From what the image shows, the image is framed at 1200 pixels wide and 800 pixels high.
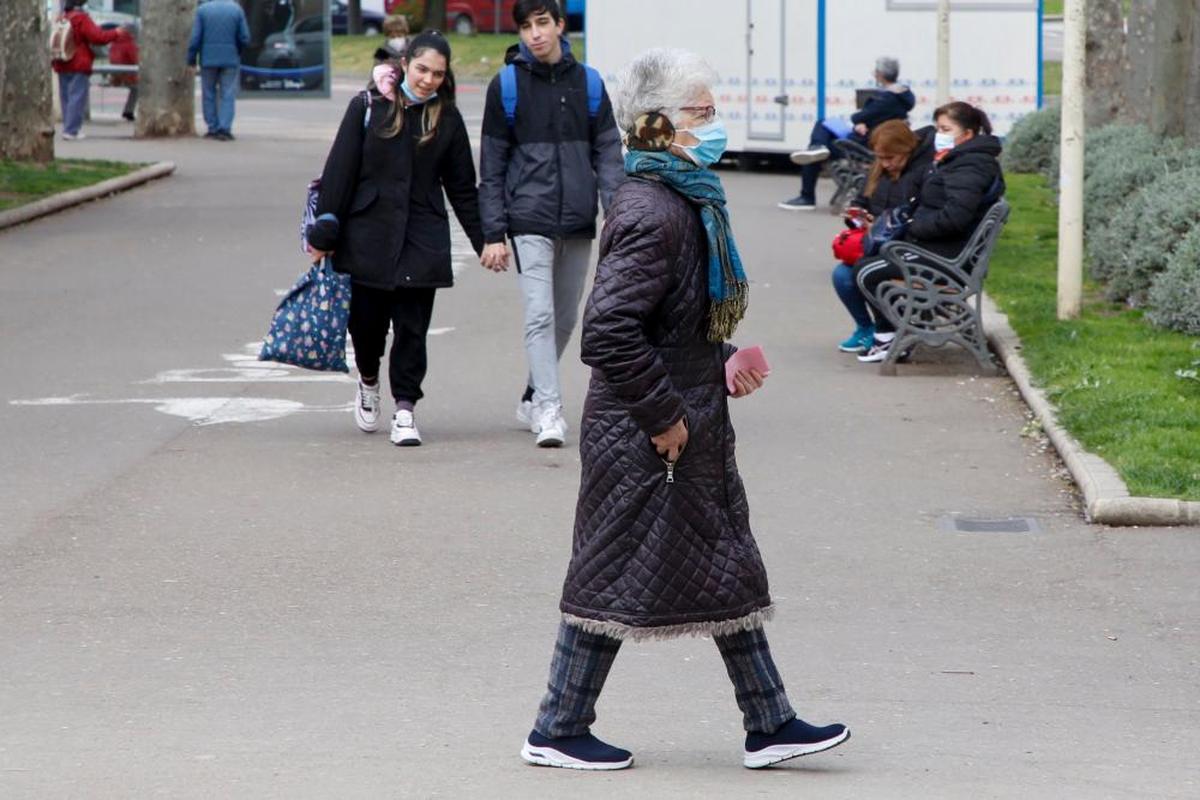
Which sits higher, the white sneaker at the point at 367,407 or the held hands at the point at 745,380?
the held hands at the point at 745,380

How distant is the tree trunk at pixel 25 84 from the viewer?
22.2 metres

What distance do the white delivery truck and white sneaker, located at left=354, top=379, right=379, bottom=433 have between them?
14.8m

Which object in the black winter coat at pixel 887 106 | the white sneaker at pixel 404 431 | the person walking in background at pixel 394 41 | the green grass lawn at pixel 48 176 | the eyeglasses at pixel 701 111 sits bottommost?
the white sneaker at pixel 404 431

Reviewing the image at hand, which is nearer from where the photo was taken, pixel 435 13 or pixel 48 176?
pixel 48 176

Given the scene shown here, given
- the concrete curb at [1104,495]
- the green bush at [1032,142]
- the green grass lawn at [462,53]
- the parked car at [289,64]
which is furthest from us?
the green grass lawn at [462,53]

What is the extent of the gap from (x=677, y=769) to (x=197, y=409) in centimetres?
592

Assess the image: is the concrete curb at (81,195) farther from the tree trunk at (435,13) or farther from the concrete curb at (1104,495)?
the tree trunk at (435,13)

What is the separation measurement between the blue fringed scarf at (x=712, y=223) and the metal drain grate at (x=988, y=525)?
3.22 m

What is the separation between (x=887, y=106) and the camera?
1950 centimetres

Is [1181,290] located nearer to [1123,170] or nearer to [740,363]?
[1123,170]

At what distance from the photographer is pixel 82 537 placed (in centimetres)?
786

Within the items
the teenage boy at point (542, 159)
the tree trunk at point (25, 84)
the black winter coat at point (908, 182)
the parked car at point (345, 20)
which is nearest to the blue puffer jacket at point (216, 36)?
the tree trunk at point (25, 84)

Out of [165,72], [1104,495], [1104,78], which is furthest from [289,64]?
[1104,495]

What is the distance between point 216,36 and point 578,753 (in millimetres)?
23989
